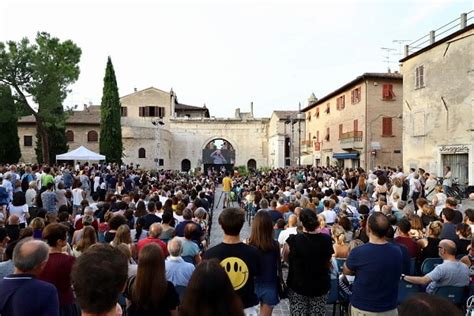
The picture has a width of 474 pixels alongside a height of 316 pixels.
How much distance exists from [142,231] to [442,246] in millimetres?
4785

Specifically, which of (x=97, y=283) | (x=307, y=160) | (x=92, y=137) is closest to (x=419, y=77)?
(x=97, y=283)

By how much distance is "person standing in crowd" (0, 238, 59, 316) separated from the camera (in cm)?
303

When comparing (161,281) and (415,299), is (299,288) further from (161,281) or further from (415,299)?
(415,299)

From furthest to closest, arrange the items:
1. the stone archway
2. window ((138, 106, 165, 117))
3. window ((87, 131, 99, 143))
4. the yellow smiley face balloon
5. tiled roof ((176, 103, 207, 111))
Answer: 1. tiled roof ((176, 103, 207, 111))
2. the stone archway
3. window ((138, 106, 165, 117))
4. window ((87, 131, 99, 143))
5. the yellow smiley face balloon

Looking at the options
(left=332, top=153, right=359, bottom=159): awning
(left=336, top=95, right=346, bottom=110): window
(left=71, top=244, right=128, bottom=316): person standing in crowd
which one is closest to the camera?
(left=71, top=244, right=128, bottom=316): person standing in crowd

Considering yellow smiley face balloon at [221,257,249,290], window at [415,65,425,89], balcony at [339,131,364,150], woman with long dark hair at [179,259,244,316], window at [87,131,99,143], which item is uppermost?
window at [415,65,425,89]

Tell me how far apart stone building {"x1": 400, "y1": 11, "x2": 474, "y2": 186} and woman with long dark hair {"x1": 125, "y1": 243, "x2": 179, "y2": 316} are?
1908cm

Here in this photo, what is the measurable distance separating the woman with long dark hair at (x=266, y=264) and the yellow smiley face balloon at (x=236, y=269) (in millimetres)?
635

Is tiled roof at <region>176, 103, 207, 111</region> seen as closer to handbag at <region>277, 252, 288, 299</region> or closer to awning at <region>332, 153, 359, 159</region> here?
awning at <region>332, 153, 359, 159</region>

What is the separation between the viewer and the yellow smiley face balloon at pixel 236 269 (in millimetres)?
3604

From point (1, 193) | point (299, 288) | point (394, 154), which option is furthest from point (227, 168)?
point (299, 288)

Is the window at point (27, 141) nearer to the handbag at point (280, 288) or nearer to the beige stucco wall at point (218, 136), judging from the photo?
the beige stucco wall at point (218, 136)

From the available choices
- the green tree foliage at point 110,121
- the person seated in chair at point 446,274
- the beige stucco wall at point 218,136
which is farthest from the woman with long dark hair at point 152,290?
the beige stucco wall at point 218,136

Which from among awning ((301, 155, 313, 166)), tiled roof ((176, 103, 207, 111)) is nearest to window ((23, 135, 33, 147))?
tiled roof ((176, 103, 207, 111))
